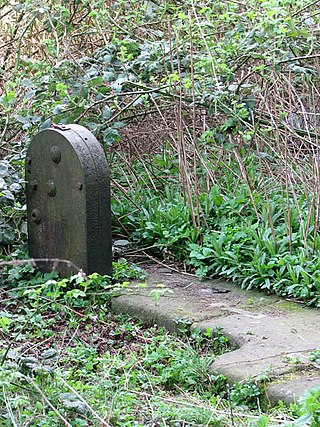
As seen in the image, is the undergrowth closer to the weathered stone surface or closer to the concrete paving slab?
the concrete paving slab

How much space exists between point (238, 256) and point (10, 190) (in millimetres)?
1697

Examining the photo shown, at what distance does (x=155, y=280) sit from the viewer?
5.31 metres

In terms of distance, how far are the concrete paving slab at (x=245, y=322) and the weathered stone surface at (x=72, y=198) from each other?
41 cm

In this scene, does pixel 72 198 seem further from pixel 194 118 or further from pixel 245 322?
pixel 245 322

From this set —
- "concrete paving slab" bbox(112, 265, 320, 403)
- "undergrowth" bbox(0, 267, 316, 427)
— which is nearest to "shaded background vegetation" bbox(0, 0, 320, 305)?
"concrete paving slab" bbox(112, 265, 320, 403)

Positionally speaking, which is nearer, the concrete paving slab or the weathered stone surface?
the concrete paving slab

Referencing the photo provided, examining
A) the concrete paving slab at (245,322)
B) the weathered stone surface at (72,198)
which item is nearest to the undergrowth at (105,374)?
the concrete paving slab at (245,322)

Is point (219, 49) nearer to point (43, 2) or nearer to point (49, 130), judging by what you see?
point (49, 130)

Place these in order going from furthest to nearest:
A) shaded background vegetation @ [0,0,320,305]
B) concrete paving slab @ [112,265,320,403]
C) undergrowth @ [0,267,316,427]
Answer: shaded background vegetation @ [0,0,320,305] → concrete paving slab @ [112,265,320,403] → undergrowth @ [0,267,316,427]

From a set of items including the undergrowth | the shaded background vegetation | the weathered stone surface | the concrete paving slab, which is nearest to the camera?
the undergrowth

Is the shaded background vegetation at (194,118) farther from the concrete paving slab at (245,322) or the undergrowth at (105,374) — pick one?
the undergrowth at (105,374)

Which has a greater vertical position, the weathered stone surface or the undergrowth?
the weathered stone surface

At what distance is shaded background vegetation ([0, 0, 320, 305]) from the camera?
522 cm

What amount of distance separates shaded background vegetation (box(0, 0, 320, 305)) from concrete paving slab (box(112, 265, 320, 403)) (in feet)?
0.57
